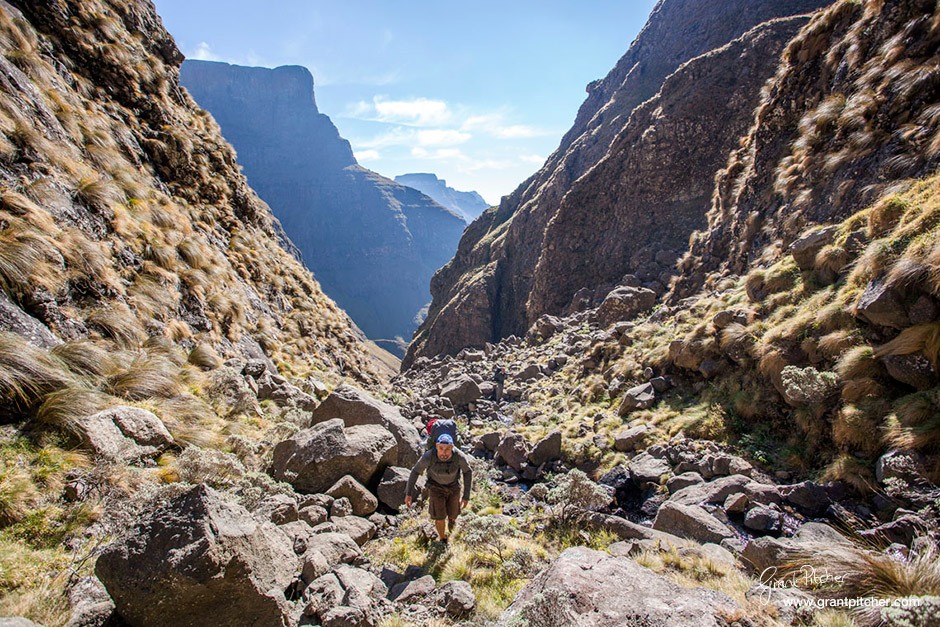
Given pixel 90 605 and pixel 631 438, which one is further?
pixel 631 438

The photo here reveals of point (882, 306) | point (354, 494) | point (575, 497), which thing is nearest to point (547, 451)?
point (575, 497)

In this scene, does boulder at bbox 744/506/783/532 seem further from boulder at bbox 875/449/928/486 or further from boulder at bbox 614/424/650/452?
boulder at bbox 614/424/650/452

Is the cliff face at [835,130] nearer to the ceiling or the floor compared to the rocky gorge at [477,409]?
nearer to the ceiling

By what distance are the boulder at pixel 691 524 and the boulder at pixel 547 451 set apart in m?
3.84

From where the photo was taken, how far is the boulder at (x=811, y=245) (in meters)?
8.14

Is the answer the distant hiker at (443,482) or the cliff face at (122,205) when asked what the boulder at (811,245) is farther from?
the cliff face at (122,205)


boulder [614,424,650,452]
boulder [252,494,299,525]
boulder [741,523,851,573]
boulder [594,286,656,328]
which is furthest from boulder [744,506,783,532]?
boulder [594,286,656,328]

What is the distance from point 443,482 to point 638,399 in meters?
6.76

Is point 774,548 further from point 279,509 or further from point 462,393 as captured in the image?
point 462,393

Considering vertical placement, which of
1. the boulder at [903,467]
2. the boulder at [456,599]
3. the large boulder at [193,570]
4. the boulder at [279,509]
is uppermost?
the boulder at [903,467]

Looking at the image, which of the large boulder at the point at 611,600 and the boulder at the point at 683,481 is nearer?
the large boulder at the point at 611,600

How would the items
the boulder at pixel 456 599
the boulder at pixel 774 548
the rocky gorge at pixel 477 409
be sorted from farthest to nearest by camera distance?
the boulder at pixel 774 548, the boulder at pixel 456 599, the rocky gorge at pixel 477 409

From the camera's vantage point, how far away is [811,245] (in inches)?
326

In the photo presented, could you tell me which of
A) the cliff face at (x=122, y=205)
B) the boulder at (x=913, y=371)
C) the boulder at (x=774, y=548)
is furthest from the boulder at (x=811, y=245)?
the cliff face at (x=122, y=205)
